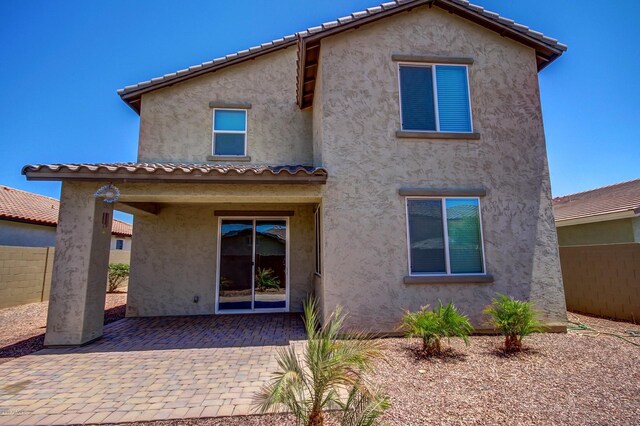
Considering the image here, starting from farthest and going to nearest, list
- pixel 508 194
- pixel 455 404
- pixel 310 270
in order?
pixel 310 270
pixel 508 194
pixel 455 404

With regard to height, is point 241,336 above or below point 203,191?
below

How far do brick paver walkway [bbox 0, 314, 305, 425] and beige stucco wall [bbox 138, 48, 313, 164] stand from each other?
5.83m

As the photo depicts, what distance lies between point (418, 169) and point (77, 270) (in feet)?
27.5

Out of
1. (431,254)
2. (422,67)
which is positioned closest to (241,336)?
(431,254)

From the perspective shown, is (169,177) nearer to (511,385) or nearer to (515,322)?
(511,385)

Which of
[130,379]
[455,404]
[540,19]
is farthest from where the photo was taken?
[540,19]

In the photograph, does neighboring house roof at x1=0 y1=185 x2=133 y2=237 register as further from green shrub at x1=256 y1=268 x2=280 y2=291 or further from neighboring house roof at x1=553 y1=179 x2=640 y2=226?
neighboring house roof at x1=553 y1=179 x2=640 y2=226

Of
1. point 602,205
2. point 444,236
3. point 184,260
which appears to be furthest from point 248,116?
point 602,205

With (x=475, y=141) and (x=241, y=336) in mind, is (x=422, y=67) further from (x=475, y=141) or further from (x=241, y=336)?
(x=241, y=336)

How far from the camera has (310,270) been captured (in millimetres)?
10750

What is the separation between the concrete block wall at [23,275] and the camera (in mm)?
11766

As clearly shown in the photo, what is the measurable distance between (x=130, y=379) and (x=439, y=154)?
8.16 meters

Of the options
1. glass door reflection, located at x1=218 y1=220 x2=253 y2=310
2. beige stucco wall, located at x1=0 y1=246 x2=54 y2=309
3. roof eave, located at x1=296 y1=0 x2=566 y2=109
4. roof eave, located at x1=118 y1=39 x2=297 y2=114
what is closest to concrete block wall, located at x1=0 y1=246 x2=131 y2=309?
beige stucco wall, located at x1=0 y1=246 x2=54 y2=309

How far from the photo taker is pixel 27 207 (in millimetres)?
17984
